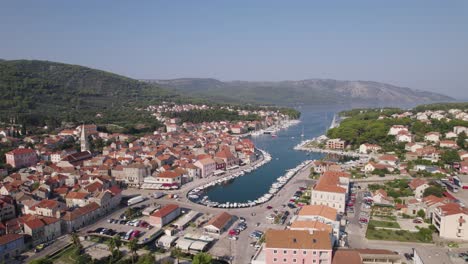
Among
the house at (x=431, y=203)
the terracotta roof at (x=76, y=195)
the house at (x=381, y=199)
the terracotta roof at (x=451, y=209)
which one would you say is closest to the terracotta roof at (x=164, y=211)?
the terracotta roof at (x=76, y=195)

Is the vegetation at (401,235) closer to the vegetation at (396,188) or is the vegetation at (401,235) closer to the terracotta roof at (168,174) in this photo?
the vegetation at (396,188)

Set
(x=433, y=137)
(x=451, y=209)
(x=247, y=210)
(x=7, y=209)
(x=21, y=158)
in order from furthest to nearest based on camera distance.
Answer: (x=433, y=137)
(x=21, y=158)
(x=247, y=210)
(x=7, y=209)
(x=451, y=209)

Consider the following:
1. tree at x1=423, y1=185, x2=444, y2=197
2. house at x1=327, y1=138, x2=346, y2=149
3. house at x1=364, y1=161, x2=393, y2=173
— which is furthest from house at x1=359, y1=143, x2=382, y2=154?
tree at x1=423, y1=185, x2=444, y2=197

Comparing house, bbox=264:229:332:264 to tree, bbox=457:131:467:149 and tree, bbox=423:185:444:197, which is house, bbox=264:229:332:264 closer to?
tree, bbox=423:185:444:197

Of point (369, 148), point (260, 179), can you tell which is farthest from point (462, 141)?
point (260, 179)

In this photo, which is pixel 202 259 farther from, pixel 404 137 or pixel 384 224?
pixel 404 137

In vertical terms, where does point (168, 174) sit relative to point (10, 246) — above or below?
above

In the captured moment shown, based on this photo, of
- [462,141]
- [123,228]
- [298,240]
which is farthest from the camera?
[462,141]

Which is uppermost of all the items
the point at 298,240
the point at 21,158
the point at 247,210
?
the point at 298,240
